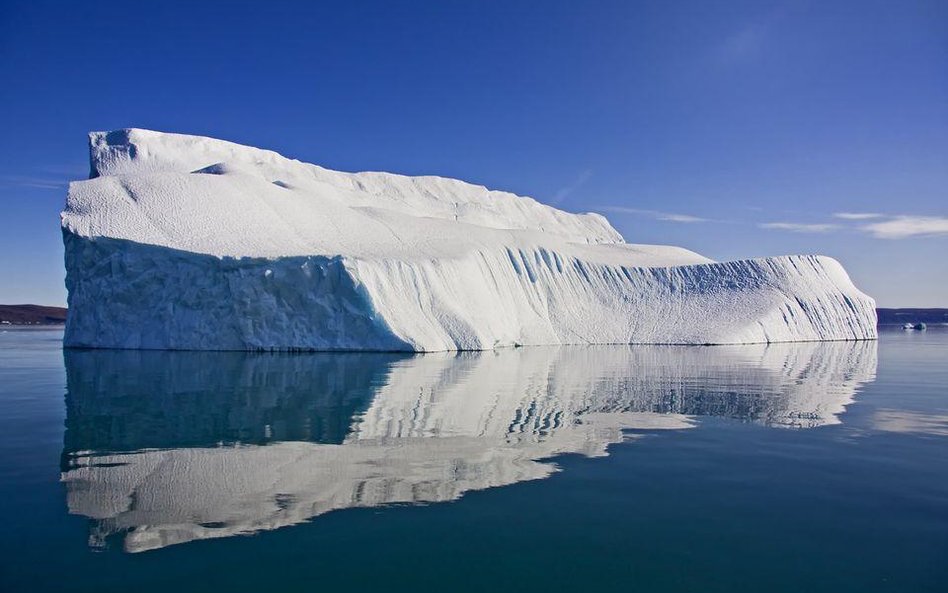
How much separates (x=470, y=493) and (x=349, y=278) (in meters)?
23.2

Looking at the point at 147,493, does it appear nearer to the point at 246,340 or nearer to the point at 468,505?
the point at 468,505

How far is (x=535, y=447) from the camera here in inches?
318

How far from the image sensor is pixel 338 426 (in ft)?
31.4

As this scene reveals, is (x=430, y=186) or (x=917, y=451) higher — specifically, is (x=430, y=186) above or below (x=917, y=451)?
above

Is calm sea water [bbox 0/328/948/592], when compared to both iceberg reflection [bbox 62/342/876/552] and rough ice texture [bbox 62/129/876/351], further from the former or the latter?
rough ice texture [bbox 62/129/876/351]

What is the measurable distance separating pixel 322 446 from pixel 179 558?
3548mm

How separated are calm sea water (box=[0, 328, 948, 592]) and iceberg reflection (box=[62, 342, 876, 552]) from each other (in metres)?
0.05

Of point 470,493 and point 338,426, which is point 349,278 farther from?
point 470,493

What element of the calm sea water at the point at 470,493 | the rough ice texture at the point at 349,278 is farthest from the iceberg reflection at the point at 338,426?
the rough ice texture at the point at 349,278

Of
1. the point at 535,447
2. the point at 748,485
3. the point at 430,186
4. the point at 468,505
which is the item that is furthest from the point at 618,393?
the point at 430,186

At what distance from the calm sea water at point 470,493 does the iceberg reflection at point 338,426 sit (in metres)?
0.05

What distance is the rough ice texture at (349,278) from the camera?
28922 millimetres

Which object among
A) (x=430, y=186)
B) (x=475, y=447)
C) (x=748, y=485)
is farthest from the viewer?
(x=430, y=186)

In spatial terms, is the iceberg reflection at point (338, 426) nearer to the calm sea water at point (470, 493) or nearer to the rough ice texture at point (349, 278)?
the calm sea water at point (470, 493)
